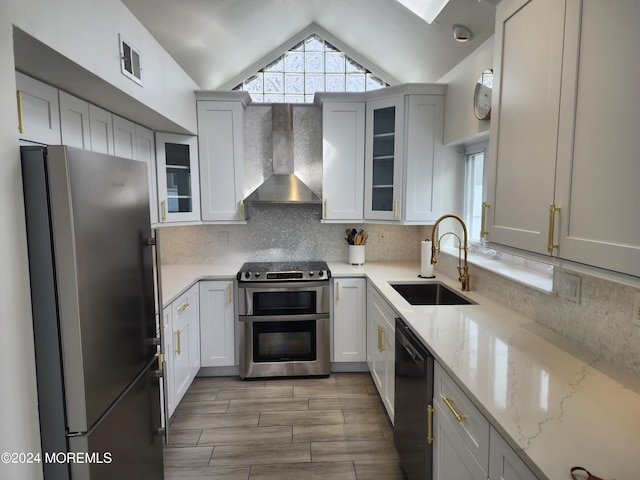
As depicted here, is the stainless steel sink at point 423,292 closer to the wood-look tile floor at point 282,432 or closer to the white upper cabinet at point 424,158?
the white upper cabinet at point 424,158

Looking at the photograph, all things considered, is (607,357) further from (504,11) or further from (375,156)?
(375,156)

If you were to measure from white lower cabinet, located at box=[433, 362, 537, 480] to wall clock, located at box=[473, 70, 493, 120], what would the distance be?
159 centimetres

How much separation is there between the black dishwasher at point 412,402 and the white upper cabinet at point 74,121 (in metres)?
1.90

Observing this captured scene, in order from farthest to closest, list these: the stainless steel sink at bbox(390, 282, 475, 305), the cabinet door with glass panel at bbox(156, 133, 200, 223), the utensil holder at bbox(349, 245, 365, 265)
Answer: the utensil holder at bbox(349, 245, 365, 265)
the cabinet door with glass panel at bbox(156, 133, 200, 223)
the stainless steel sink at bbox(390, 282, 475, 305)

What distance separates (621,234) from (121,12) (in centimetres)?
217

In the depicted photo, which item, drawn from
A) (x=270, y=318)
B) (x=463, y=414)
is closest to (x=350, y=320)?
(x=270, y=318)

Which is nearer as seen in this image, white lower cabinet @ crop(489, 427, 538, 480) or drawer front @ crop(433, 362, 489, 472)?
white lower cabinet @ crop(489, 427, 538, 480)

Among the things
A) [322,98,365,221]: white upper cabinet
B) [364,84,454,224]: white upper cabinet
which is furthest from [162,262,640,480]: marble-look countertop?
[322,98,365,221]: white upper cabinet

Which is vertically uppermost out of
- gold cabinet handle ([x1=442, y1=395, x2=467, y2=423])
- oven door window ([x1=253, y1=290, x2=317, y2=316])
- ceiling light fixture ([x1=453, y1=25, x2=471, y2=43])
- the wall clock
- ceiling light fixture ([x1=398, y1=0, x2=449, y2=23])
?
ceiling light fixture ([x1=398, y1=0, x2=449, y2=23])

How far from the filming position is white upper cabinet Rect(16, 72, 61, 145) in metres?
1.39

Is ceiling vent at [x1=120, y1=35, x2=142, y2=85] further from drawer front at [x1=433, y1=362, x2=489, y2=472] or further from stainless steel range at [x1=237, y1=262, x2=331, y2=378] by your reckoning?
drawer front at [x1=433, y1=362, x2=489, y2=472]

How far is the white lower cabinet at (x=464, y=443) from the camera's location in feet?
3.29

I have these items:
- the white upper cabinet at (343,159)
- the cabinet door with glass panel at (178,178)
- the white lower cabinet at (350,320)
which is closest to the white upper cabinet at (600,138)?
the white lower cabinet at (350,320)

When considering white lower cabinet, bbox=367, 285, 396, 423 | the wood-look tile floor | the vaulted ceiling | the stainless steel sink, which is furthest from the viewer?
the stainless steel sink
